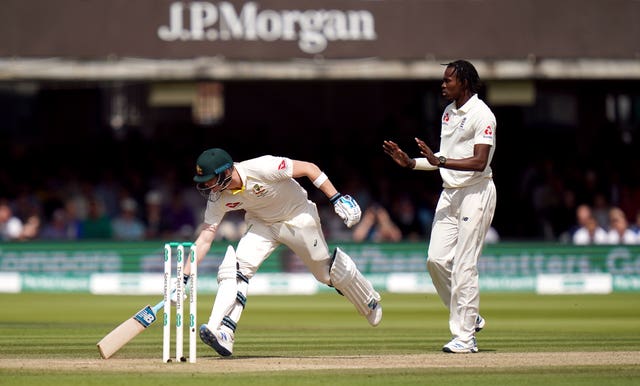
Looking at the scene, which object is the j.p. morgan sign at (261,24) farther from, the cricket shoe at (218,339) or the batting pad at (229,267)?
the cricket shoe at (218,339)

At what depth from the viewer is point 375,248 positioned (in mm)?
17281

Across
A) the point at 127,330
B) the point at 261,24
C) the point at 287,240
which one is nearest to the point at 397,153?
the point at 287,240

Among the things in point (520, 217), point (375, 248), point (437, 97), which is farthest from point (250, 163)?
point (437, 97)

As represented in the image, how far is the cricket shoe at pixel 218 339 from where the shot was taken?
7828 mm

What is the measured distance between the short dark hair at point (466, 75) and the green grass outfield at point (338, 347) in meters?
1.77

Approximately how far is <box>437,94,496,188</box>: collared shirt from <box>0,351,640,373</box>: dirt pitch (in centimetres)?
117

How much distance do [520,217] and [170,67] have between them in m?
5.90

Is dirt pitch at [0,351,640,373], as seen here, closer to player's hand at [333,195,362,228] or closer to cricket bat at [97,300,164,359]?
cricket bat at [97,300,164,359]

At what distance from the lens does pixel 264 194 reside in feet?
27.3

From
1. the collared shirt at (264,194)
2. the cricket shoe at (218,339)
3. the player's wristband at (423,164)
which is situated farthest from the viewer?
the player's wristband at (423,164)

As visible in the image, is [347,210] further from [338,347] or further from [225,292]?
[338,347]

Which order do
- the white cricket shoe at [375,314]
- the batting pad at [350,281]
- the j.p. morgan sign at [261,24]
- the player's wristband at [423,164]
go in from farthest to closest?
the j.p. morgan sign at [261,24]
the white cricket shoe at [375,314]
the batting pad at [350,281]
the player's wristband at [423,164]

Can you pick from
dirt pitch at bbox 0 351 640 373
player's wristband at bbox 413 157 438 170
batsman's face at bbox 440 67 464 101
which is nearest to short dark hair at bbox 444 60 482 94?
batsman's face at bbox 440 67 464 101

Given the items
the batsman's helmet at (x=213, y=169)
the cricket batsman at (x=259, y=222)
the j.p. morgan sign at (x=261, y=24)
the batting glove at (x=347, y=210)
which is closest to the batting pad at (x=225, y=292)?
Result: the cricket batsman at (x=259, y=222)
